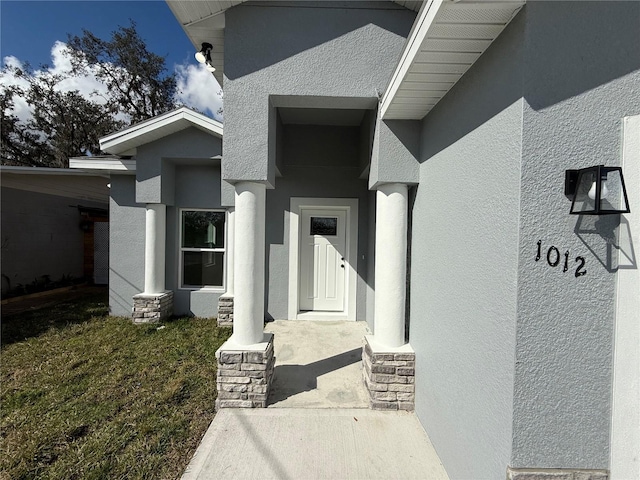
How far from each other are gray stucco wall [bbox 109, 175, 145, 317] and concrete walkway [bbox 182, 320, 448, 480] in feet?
14.0

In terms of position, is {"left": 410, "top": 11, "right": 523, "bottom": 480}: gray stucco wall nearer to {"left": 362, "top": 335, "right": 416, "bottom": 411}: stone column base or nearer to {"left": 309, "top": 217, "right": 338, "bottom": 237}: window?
{"left": 362, "top": 335, "right": 416, "bottom": 411}: stone column base

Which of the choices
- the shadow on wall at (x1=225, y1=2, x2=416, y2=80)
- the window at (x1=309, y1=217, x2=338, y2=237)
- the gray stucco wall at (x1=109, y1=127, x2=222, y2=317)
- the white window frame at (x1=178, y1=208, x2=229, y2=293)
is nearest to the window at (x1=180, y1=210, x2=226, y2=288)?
the white window frame at (x1=178, y1=208, x2=229, y2=293)

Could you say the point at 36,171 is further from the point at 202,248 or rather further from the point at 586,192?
the point at 586,192

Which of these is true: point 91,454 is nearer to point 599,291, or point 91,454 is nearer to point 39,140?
point 599,291

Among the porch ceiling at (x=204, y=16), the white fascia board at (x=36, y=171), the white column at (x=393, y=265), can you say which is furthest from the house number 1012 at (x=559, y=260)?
the white fascia board at (x=36, y=171)

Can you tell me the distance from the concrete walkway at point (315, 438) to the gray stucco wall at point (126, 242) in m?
4.26

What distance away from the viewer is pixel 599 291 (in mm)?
1571

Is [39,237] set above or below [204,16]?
below

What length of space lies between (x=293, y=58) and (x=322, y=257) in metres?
3.52

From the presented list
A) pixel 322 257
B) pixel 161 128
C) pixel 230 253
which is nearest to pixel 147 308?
pixel 230 253

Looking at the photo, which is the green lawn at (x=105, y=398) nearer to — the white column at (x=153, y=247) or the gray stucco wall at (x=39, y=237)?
the white column at (x=153, y=247)

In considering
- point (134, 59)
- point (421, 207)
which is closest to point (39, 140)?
point (134, 59)

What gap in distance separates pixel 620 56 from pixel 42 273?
11.9 metres

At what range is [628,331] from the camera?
156 centimetres
